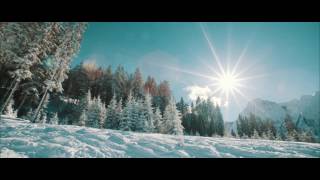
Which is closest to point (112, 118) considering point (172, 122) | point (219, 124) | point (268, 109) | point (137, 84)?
point (172, 122)

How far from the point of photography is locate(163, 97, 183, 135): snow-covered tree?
40.0 metres

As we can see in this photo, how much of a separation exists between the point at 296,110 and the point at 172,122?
516ft

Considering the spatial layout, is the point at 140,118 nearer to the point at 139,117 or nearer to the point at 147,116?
the point at 139,117

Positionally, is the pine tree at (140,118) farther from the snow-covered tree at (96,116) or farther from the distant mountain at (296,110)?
the distant mountain at (296,110)

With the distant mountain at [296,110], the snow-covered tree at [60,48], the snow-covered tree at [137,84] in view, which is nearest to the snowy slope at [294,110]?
the distant mountain at [296,110]

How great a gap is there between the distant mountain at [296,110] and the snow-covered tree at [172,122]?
105m

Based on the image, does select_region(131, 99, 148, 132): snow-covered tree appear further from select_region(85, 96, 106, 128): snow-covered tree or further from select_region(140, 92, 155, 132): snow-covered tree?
select_region(85, 96, 106, 128): snow-covered tree

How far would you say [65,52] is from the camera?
892 inches

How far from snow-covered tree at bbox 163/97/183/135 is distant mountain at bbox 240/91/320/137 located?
345 ft

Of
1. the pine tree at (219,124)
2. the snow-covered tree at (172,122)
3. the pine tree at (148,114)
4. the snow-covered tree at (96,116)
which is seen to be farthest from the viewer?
the pine tree at (219,124)

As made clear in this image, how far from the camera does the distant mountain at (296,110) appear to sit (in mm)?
→ 138250
